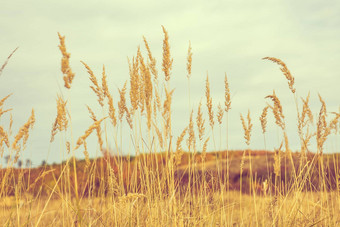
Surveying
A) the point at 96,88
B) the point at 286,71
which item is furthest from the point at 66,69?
the point at 286,71

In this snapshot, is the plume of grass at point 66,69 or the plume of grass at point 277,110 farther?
the plume of grass at point 277,110

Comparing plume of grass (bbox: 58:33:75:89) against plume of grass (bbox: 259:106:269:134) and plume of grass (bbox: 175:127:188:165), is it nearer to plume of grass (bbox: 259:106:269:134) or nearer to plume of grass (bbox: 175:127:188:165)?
plume of grass (bbox: 175:127:188:165)

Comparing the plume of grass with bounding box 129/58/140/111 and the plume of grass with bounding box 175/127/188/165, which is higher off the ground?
the plume of grass with bounding box 129/58/140/111

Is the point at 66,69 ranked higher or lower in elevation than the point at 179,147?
higher

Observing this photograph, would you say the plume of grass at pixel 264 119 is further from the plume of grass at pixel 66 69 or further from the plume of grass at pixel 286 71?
the plume of grass at pixel 66 69

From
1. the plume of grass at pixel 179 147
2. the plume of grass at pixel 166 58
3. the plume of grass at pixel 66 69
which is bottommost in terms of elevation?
the plume of grass at pixel 179 147


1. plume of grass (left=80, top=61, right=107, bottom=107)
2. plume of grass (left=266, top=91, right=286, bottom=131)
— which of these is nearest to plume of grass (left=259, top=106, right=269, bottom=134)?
plume of grass (left=266, top=91, right=286, bottom=131)

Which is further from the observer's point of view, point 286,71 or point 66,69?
point 286,71

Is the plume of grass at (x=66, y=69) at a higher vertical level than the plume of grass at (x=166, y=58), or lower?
lower

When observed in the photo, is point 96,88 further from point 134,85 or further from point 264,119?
point 264,119

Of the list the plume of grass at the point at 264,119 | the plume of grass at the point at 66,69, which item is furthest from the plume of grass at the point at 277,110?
the plume of grass at the point at 66,69

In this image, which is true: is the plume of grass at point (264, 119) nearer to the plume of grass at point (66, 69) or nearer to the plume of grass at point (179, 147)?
the plume of grass at point (179, 147)

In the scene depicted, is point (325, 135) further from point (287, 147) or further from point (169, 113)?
point (169, 113)

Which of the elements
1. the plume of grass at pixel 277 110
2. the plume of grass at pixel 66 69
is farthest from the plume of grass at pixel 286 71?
the plume of grass at pixel 66 69
